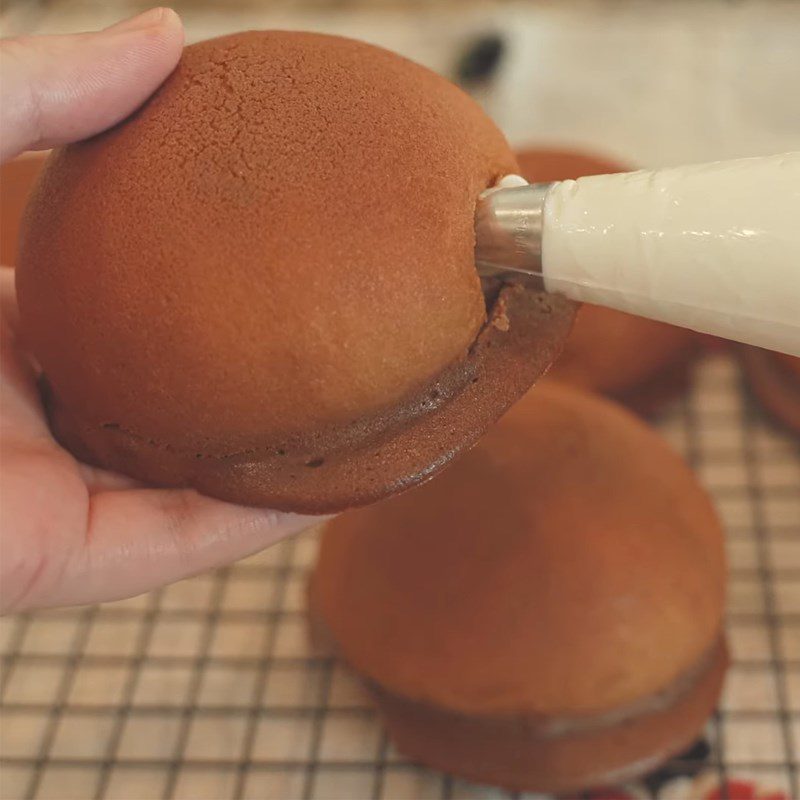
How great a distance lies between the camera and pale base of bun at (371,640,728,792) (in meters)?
0.93

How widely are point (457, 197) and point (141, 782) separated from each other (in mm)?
661

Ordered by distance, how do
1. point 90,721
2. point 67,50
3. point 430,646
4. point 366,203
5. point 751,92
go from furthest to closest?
1. point 751,92
2. point 90,721
3. point 430,646
4. point 67,50
5. point 366,203

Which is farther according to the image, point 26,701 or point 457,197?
point 26,701

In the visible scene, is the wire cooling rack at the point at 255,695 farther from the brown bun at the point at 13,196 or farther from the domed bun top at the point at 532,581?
the brown bun at the point at 13,196

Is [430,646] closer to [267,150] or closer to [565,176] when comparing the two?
[267,150]

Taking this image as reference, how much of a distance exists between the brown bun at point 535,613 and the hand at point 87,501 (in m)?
0.23

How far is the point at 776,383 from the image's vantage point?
49.9 inches

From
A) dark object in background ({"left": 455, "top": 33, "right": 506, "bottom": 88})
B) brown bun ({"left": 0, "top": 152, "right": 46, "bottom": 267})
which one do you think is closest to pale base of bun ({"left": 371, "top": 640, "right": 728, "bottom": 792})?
brown bun ({"left": 0, "top": 152, "right": 46, "bottom": 267})

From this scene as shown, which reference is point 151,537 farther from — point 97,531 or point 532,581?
point 532,581

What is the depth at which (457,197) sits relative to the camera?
650 mm

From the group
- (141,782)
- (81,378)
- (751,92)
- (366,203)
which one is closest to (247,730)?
(141,782)

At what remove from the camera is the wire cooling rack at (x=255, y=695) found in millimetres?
972

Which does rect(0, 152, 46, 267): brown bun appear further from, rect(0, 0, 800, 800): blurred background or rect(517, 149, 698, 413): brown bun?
rect(517, 149, 698, 413): brown bun

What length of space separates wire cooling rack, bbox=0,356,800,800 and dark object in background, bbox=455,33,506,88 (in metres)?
0.92
